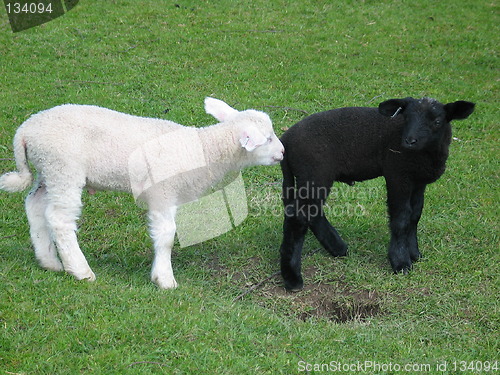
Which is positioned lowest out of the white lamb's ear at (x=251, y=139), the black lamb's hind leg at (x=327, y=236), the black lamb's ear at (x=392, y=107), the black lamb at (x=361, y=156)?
the black lamb's hind leg at (x=327, y=236)

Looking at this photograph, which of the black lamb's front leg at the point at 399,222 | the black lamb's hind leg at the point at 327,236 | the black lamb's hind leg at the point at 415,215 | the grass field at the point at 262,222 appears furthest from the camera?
the black lamb's hind leg at the point at 327,236

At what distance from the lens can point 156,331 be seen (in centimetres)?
482

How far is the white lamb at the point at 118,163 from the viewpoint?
18.6ft

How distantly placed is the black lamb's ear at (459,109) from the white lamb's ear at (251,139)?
169 centimetres

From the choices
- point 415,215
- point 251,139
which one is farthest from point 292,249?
point 415,215

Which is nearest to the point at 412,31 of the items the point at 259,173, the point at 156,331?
the point at 259,173

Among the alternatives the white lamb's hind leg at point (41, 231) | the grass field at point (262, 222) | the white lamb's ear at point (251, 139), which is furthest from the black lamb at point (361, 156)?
the white lamb's hind leg at point (41, 231)

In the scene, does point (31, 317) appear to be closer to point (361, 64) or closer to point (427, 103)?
point (427, 103)

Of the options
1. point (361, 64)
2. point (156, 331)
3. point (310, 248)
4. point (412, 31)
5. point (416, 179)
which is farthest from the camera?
point (412, 31)

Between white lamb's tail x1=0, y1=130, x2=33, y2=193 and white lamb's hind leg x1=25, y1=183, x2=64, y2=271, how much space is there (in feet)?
0.61

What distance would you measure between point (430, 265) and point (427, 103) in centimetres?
172

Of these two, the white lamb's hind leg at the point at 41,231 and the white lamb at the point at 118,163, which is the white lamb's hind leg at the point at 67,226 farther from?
the white lamb's hind leg at the point at 41,231

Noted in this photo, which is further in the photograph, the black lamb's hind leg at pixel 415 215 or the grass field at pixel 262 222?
the black lamb's hind leg at pixel 415 215

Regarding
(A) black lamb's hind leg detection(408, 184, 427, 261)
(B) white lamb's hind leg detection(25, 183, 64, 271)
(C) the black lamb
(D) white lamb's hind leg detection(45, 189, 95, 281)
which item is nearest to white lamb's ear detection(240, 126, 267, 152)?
(C) the black lamb
